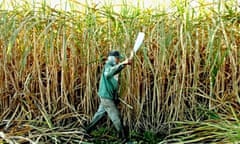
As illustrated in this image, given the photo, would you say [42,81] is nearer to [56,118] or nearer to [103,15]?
[56,118]

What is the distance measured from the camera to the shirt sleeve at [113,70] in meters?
2.43

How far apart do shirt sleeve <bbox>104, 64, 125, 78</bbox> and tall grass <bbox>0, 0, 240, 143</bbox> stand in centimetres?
25

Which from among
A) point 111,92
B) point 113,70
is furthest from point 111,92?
point 113,70

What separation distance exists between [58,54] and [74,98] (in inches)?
9.8

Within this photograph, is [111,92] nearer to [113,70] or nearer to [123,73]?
[113,70]

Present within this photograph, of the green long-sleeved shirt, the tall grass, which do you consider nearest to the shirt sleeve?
the green long-sleeved shirt

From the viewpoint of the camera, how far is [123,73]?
2738mm

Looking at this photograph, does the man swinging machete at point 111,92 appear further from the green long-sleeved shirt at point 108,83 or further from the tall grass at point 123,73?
the tall grass at point 123,73

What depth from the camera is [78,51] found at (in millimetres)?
2816

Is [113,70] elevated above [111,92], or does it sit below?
above

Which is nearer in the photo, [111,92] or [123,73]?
[111,92]

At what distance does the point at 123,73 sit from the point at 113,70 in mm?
293

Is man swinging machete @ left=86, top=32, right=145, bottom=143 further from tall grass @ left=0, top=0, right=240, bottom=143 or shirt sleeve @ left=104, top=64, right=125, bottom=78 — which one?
tall grass @ left=0, top=0, right=240, bottom=143

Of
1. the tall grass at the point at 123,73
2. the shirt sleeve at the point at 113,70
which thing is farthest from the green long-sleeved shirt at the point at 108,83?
the tall grass at the point at 123,73
